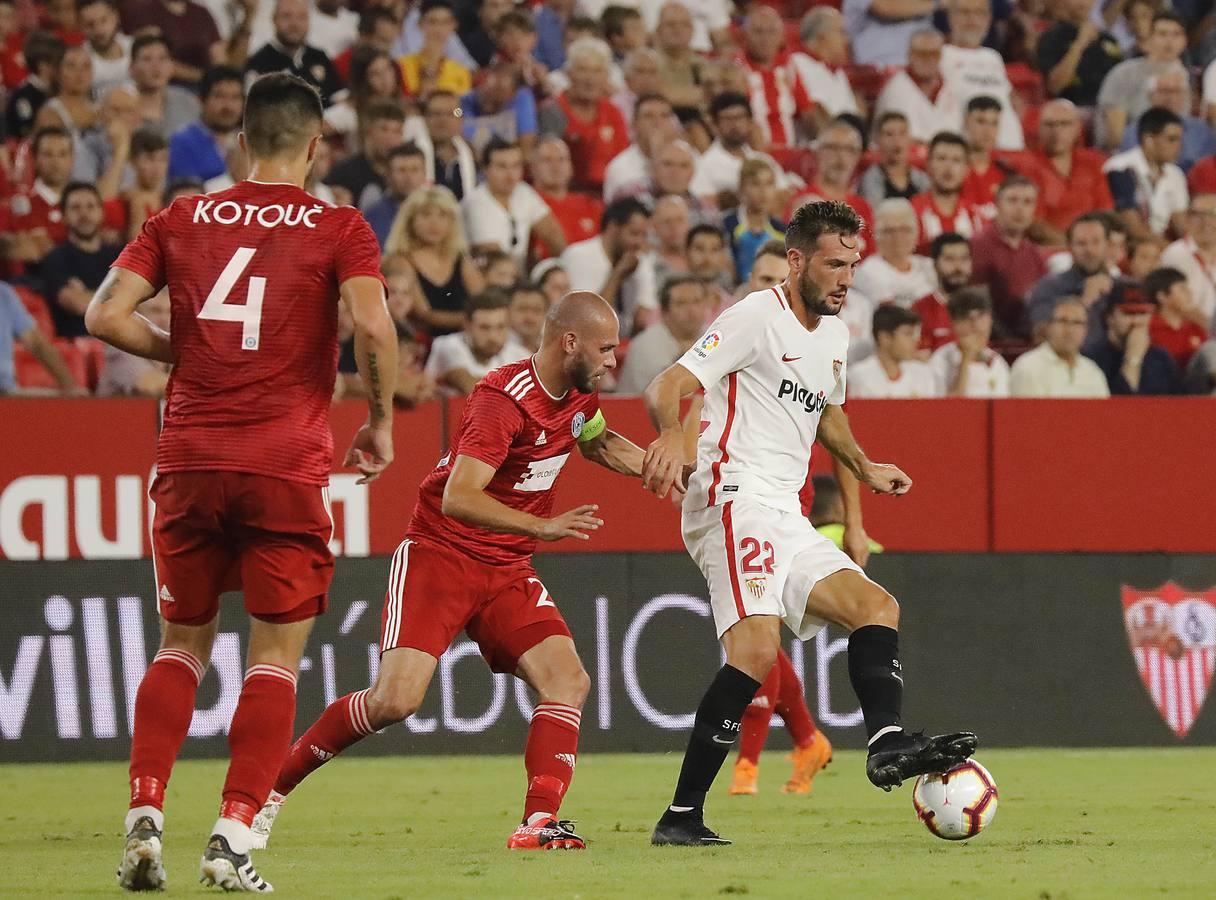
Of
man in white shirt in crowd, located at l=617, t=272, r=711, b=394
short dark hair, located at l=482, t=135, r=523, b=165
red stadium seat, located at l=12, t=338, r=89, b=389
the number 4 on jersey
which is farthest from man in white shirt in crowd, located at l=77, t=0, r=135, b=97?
the number 4 on jersey

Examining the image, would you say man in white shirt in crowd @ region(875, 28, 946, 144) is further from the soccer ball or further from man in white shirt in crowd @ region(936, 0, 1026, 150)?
the soccer ball

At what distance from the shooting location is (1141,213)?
16391mm

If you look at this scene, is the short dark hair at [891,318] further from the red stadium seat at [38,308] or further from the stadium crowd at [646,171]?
the red stadium seat at [38,308]

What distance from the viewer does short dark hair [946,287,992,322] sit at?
1367cm

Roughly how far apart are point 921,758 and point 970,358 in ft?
25.0

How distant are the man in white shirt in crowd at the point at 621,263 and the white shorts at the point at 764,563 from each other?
22.8 feet

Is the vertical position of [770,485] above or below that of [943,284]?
below

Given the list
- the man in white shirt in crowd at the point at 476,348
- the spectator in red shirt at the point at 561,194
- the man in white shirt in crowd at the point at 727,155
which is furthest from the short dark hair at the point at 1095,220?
the man in white shirt in crowd at the point at 476,348

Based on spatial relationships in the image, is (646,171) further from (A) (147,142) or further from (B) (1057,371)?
(A) (147,142)

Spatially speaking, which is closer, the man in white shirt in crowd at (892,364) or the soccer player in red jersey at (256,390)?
the soccer player in red jersey at (256,390)

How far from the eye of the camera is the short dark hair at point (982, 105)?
53.5 ft

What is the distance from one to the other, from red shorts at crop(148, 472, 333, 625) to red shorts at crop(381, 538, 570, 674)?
1.45 metres

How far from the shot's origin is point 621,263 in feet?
47.1

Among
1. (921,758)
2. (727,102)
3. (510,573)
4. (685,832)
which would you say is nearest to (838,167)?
(727,102)
